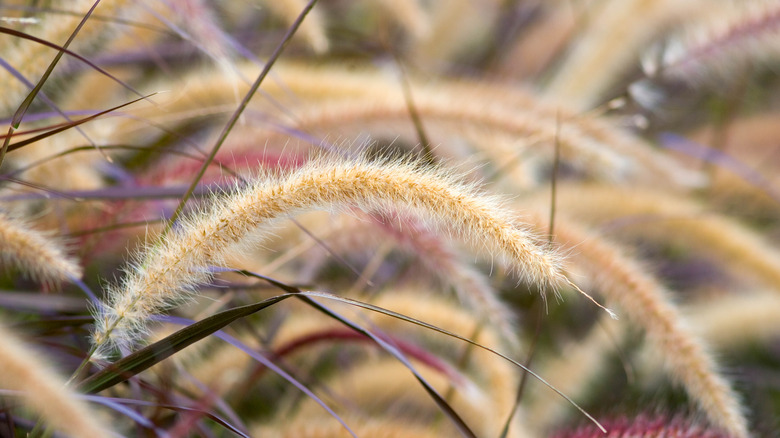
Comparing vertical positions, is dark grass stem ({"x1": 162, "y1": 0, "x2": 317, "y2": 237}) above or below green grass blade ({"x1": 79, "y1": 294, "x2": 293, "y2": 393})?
above

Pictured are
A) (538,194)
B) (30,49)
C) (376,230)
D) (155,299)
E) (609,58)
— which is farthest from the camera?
(609,58)

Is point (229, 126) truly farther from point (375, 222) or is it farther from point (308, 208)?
point (375, 222)

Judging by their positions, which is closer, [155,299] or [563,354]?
[155,299]

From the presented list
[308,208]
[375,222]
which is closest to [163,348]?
[308,208]

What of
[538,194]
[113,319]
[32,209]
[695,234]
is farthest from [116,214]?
[695,234]

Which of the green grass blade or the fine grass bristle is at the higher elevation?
the fine grass bristle

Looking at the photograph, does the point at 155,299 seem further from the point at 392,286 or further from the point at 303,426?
the point at 392,286

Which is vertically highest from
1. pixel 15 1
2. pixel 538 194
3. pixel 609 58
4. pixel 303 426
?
pixel 609 58

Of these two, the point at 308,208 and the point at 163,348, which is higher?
the point at 308,208

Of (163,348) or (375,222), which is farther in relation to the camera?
(375,222)

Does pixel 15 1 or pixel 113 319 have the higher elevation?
pixel 15 1

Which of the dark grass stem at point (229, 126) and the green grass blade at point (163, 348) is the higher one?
the dark grass stem at point (229, 126)
